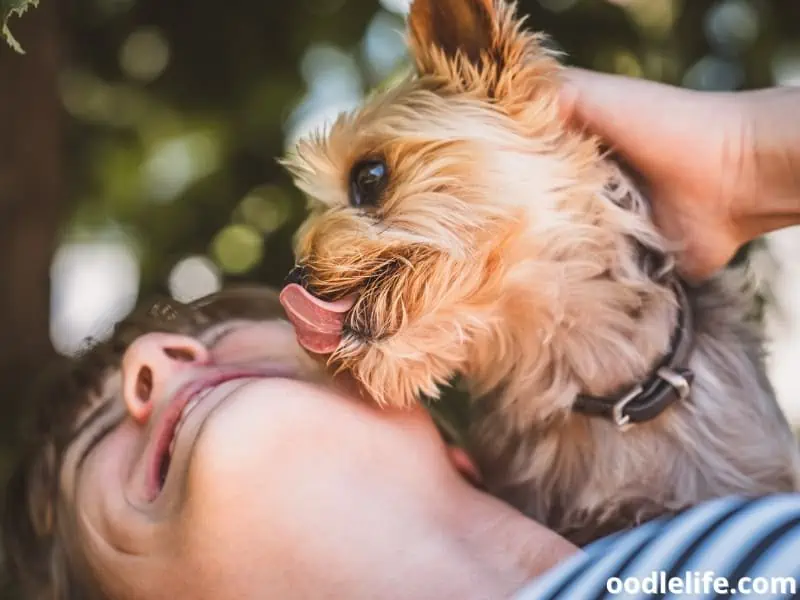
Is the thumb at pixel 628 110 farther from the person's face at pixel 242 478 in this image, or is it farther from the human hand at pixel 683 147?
the person's face at pixel 242 478

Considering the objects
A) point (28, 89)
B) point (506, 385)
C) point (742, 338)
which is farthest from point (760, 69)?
point (28, 89)

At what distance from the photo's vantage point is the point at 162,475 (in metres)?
0.68

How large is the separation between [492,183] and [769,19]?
0.42 m

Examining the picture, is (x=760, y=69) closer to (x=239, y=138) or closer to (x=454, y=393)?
(x=454, y=393)

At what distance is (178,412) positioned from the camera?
69 centimetres

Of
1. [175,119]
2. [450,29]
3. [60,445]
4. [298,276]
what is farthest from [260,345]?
[175,119]

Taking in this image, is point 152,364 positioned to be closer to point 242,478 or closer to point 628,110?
point 242,478

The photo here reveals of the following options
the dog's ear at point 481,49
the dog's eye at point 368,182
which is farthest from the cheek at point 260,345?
the dog's ear at point 481,49

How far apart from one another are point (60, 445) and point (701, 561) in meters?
0.54

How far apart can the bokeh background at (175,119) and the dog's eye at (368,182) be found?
189 mm

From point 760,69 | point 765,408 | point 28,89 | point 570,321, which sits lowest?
point 765,408

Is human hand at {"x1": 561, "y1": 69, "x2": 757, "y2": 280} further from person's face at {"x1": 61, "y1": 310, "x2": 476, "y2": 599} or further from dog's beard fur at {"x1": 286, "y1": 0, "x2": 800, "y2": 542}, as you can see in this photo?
person's face at {"x1": 61, "y1": 310, "x2": 476, "y2": 599}

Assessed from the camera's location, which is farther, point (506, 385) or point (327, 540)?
→ point (506, 385)

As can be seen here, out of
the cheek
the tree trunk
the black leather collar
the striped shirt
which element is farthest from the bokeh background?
the striped shirt
